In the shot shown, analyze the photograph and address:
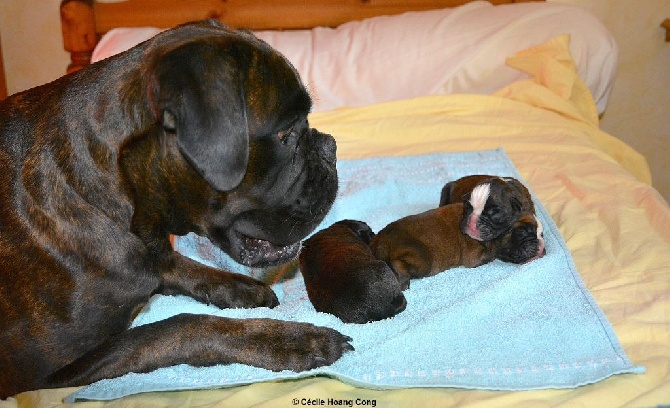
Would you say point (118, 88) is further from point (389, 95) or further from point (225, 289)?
point (389, 95)

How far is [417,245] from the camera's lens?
250 cm

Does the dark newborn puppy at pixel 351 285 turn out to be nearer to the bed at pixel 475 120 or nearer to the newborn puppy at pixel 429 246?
the newborn puppy at pixel 429 246

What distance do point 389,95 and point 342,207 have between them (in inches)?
51.3

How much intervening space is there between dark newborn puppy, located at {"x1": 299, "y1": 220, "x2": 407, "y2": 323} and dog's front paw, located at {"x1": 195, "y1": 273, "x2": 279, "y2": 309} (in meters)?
0.15

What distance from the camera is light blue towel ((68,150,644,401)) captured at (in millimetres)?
1995

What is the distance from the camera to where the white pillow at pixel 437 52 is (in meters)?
4.16

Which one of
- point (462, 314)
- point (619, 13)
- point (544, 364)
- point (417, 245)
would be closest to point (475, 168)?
point (417, 245)

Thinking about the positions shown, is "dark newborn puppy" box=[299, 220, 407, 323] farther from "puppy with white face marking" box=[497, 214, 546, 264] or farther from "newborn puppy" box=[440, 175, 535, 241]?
"puppy with white face marking" box=[497, 214, 546, 264]

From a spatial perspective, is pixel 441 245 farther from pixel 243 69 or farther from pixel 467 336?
pixel 243 69

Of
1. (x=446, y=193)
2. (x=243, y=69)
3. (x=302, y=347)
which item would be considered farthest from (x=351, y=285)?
(x=446, y=193)

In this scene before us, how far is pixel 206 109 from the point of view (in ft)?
5.74

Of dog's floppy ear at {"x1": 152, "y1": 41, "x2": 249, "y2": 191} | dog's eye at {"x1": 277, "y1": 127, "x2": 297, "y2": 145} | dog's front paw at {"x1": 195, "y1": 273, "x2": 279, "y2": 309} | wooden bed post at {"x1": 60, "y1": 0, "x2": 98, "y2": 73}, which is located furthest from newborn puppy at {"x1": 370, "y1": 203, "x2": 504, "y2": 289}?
wooden bed post at {"x1": 60, "y1": 0, "x2": 98, "y2": 73}

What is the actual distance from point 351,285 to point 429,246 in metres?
0.39

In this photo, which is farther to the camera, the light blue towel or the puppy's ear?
the puppy's ear
